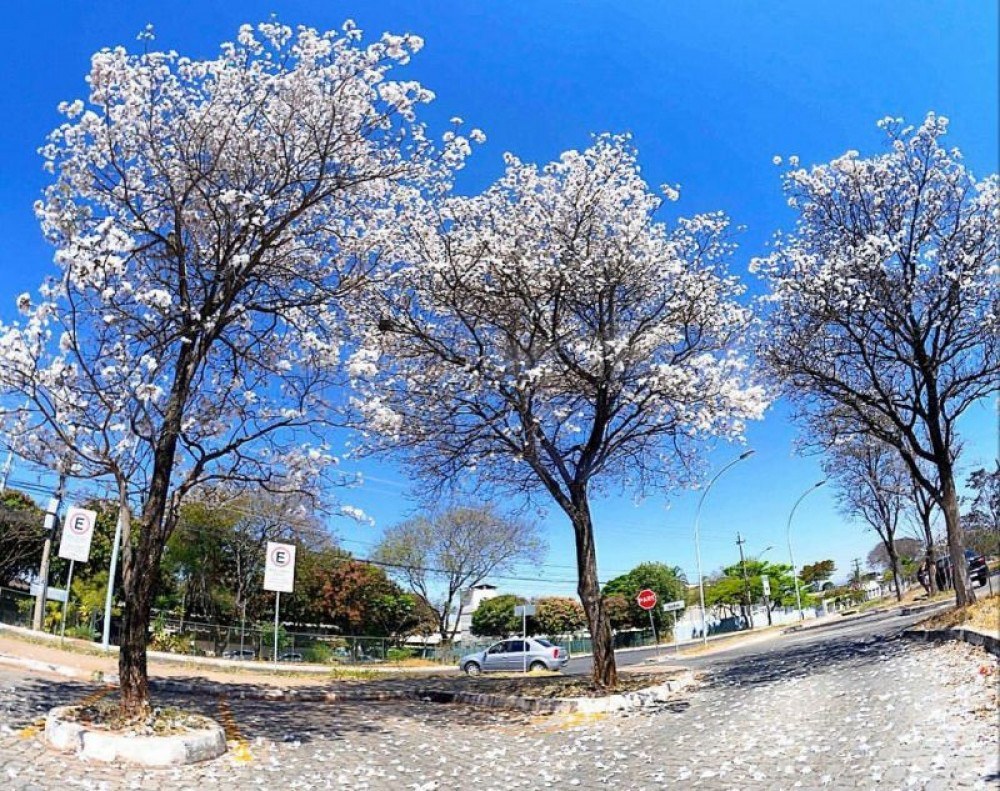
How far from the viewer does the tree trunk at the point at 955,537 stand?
15.6m

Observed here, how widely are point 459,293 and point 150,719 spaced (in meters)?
8.55

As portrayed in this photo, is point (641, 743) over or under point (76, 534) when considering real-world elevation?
under

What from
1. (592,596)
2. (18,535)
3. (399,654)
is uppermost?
(18,535)

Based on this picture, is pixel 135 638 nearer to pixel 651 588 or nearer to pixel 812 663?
pixel 812 663

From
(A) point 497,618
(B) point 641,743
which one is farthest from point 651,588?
(B) point 641,743

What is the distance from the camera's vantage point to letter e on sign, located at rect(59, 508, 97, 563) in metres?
21.8

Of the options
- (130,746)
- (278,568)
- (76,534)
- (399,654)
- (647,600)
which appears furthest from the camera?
(399,654)

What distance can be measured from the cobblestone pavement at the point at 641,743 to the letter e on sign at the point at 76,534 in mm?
9988

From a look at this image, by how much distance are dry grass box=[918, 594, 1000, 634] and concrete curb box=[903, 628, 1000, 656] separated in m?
0.15

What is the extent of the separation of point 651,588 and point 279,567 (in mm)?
44236

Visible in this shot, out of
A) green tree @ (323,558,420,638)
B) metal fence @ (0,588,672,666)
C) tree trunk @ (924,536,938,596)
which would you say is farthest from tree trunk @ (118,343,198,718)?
tree trunk @ (924,536,938,596)

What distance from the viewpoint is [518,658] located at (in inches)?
1158

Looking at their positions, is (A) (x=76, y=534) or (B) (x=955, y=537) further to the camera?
(A) (x=76, y=534)

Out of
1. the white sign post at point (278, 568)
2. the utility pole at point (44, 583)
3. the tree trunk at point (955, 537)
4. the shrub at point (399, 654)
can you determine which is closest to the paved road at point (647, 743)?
the tree trunk at point (955, 537)
